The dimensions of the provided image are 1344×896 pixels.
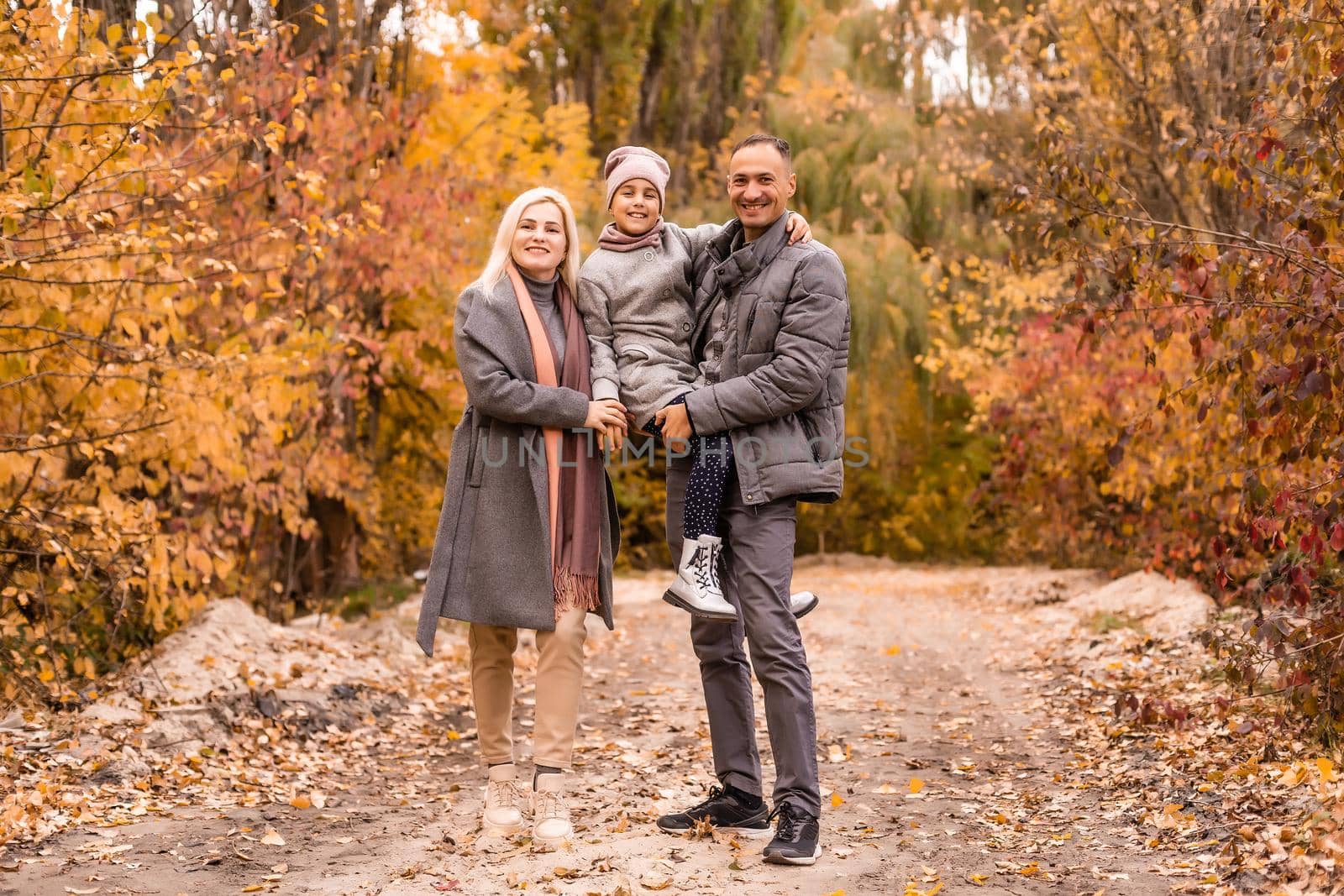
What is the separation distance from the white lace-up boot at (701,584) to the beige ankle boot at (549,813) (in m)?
0.71

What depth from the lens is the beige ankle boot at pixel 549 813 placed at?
388cm

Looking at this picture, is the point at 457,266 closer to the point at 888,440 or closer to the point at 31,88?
the point at 31,88

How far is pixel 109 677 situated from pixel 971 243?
1150 cm

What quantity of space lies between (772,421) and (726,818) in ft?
4.35

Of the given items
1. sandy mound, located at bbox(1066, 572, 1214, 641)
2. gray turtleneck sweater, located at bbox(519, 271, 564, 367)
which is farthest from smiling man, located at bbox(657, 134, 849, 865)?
sandy mound, located at bbox(1066, 572, 1214, 641)

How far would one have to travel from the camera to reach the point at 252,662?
6.69 meters

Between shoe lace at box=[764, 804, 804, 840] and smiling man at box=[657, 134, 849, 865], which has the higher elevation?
smiling man at box=[657, 134, 849, 865]

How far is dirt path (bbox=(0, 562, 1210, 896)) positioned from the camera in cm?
365

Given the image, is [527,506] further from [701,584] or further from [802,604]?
[802,604]

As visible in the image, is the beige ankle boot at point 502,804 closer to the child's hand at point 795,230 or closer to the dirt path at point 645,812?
the dirt path at point 645,812

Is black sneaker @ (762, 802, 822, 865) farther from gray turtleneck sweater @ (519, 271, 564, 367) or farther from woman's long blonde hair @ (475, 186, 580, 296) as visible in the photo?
woman's long blonde hair @ (475, 186, 580, 296)

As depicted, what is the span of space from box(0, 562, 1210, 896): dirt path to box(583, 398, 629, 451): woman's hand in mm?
1308

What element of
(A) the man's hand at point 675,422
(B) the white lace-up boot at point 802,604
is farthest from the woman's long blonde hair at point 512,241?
(B) the white lace-up boot at point 802,604

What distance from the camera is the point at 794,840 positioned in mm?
3703
